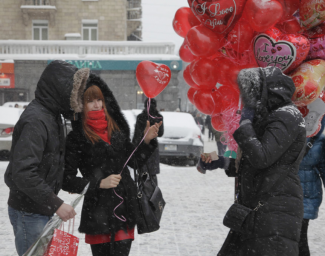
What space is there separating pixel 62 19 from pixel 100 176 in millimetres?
22622

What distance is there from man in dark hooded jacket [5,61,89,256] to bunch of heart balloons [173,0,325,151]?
1450 millimetres

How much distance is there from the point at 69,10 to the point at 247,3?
72.2ft

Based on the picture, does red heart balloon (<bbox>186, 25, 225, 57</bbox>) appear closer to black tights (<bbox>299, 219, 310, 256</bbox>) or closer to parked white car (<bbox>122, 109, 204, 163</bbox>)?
Answer: black tights (<bbox>299, 219, 310, 256</bbox>)

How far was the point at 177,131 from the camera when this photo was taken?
1089cm

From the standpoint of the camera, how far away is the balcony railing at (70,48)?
21.6 metres

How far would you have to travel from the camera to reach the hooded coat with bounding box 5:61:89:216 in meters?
2.34

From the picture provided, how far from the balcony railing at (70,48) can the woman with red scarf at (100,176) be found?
1893cm

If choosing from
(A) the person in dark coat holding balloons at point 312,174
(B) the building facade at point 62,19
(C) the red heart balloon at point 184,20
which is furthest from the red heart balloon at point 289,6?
(B) the building facade at point 62,19

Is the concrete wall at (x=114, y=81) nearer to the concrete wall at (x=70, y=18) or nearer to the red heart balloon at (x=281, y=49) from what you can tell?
the concrete wall at (x=70, y=18)

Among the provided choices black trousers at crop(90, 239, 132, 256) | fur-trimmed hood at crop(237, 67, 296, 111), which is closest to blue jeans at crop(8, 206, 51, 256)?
black trousers at crop(90, 239, 132, 256)

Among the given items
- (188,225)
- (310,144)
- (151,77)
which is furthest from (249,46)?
(188,225)

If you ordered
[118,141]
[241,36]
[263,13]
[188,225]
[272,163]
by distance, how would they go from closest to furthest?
[272,163]
[118,141]
[263,13]
[241,36]
[188,225]

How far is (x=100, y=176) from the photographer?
2.95 meters

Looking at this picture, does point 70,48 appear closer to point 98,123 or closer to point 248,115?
point 98,123
